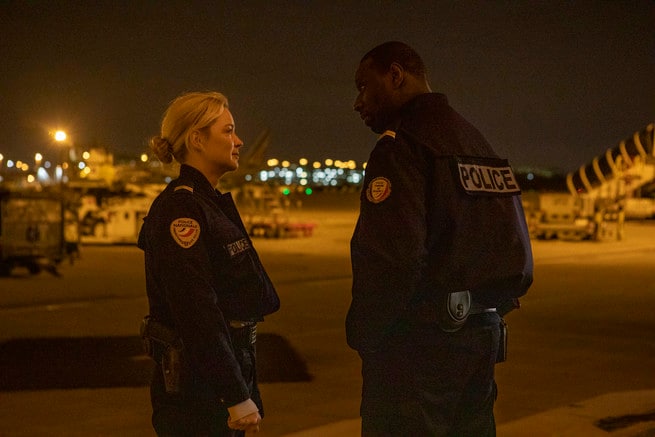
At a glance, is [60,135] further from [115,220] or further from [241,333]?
[241,333]

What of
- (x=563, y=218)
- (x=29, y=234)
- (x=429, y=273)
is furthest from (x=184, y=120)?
(x=563, y=218)

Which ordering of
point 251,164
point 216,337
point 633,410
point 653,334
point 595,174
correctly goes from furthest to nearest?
point 251,164 → point 595,174 → point 653,334 → point 633,410 → point 216,337

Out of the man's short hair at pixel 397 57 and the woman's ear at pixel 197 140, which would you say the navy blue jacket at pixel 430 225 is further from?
the woman's ear at pixel 197 140

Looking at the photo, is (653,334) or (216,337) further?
(653,334)

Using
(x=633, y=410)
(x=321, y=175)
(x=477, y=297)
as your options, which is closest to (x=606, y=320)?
(x=633, y=410)

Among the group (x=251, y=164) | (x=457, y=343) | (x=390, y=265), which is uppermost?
(x=251, y=164)

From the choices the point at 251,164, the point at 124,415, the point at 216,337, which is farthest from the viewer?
the point at 251,164

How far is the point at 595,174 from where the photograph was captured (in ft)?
146

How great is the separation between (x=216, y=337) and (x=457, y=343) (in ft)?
2.69

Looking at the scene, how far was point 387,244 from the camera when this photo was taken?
9.75 feet

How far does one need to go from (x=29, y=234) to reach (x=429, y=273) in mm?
21086

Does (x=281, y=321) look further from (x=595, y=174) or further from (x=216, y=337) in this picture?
(x=595, y=174)

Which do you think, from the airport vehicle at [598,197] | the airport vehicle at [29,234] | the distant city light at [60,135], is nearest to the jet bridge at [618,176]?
the airport vehicle at [598,197]

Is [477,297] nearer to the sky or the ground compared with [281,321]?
nearer to the sky
